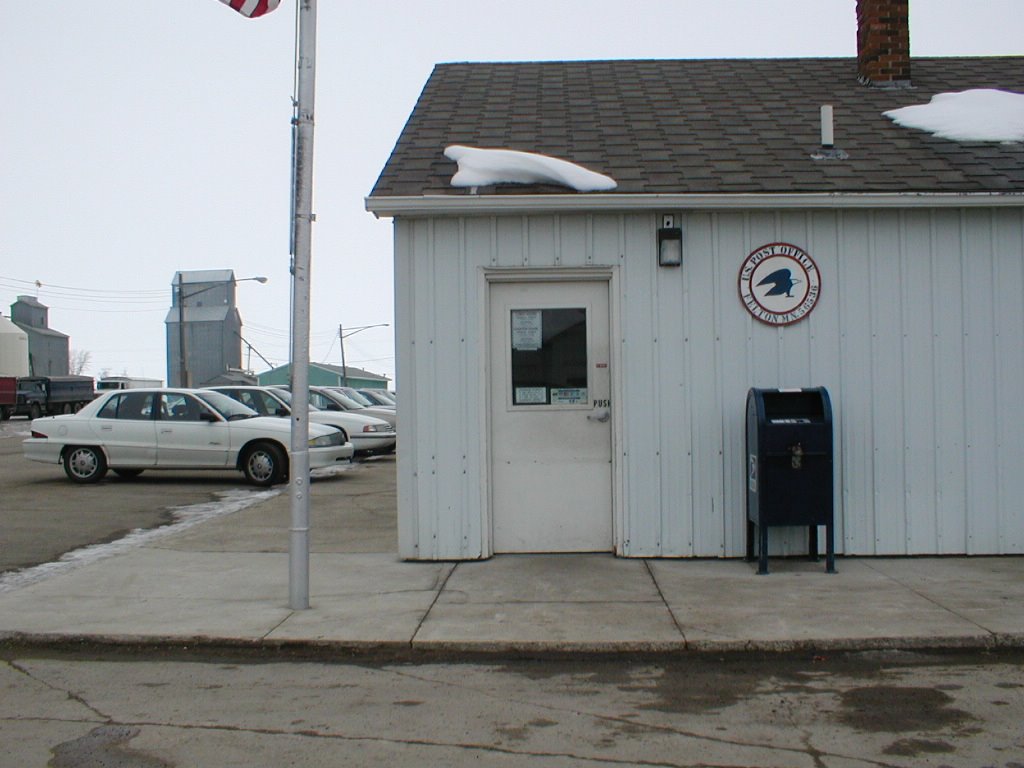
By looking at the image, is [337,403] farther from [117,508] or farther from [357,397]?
[117,508]

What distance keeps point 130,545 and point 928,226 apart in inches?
306

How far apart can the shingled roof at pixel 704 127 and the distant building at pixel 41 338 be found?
7724 cm

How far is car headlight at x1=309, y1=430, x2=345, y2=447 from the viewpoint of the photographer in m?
15.2

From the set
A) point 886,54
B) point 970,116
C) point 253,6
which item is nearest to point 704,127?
point 970,116

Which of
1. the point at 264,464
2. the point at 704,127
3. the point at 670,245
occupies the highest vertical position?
the point at 704,127

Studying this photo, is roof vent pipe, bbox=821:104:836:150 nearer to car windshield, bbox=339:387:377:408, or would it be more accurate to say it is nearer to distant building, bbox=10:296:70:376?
car windshield, bbox=339:387:377:408

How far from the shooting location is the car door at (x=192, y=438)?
49.6 feet

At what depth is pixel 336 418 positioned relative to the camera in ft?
63.0

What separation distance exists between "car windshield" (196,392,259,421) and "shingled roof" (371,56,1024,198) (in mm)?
6821

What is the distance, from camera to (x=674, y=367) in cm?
816

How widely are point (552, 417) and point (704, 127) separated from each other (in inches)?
130

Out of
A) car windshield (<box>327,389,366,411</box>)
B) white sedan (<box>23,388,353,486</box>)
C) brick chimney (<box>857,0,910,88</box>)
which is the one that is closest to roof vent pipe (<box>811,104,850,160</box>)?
brick chimney (<box>857,0,910,88</box>)

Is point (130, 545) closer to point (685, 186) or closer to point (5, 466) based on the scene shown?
point (685, 186)

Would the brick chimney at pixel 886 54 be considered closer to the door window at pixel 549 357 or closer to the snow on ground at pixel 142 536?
the door window at pixel 549 357
